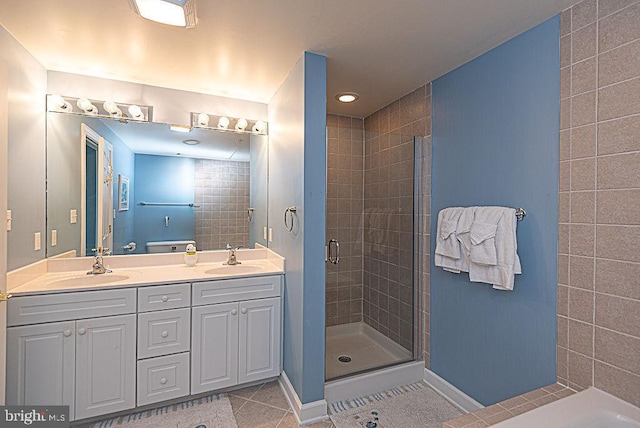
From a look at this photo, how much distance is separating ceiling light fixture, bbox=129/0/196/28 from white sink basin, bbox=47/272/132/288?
1.70 meters

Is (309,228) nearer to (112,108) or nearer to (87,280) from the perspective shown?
(87,280)

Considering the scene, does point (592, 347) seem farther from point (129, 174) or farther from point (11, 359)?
point (129, 174)

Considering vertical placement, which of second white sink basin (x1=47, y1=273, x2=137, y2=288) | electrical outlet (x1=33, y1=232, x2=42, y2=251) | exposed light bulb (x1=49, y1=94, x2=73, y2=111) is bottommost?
second white sink basin (x1=47, y1=273, x2=137, y2=288)

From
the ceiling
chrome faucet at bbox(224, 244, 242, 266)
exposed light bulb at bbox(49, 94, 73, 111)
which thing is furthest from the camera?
chrome faucet at bbox(224, 244, 242, 266)

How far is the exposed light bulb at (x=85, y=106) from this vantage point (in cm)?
228

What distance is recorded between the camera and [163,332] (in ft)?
6.70

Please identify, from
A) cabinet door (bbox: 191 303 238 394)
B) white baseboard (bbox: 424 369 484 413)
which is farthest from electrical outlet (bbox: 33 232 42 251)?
white baseboard (bbox: 424 369 484 413)

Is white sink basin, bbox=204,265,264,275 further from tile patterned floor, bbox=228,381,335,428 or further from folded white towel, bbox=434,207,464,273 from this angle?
folded white towel, bbox=434,207,464,273

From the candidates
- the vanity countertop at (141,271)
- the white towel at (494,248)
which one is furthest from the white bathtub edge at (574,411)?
the vanity countertop at (141,271)

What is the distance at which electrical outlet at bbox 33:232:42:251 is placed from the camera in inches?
80.4

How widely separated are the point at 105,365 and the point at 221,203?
4.82 ft

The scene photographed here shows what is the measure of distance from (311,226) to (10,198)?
5.86ft

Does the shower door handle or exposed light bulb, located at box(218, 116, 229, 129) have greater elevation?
→ exposed light bulb, located at box(218, 116, 229, 129)

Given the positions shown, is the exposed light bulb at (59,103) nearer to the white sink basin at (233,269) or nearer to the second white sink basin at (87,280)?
the second white sink basin at (87,280)
